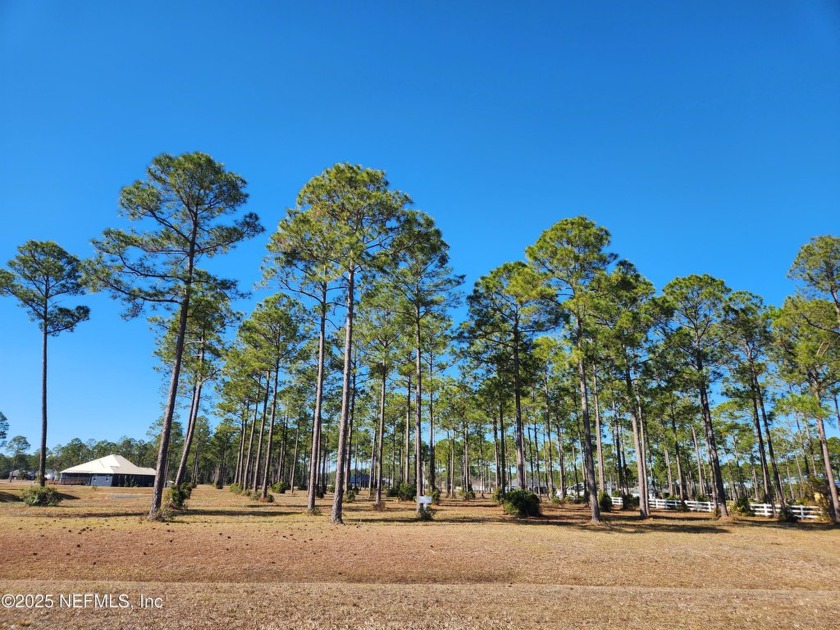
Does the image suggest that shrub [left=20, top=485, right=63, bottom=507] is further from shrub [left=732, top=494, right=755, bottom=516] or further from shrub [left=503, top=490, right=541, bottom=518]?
shrub [left=732, top=494, right=755, bottom=516]

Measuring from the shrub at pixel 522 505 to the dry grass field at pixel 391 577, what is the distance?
5.61 meters

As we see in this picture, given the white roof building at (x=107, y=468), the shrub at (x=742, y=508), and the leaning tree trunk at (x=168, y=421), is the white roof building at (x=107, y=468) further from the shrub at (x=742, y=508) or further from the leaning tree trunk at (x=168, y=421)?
the shrub at (x=742, y=508)

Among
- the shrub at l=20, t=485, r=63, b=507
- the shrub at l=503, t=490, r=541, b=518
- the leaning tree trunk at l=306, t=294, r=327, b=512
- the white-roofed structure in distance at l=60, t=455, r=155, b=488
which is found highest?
the leaning tree trunk at l=306, t=294, r=327, b=512

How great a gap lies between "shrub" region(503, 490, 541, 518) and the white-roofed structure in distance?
5295cm

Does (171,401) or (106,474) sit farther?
(106,474)

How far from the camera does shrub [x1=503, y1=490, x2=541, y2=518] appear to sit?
20.9 m

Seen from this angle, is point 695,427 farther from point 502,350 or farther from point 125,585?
point 125,585

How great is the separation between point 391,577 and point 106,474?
195 ft

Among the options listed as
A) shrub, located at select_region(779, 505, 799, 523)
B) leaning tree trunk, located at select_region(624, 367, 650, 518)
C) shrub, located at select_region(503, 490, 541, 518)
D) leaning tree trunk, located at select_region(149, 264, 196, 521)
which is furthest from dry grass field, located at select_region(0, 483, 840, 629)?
shrub, located at select_region(779, 505, 799, 523)

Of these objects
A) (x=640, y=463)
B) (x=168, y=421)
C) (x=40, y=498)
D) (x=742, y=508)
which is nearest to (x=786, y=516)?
(x=742, y=508)

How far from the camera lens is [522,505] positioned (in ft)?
68.8

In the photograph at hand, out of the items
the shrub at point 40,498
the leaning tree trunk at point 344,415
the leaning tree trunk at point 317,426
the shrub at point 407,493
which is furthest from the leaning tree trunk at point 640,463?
the shrub at point 40,498

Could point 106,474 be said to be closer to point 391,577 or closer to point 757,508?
point 391,577

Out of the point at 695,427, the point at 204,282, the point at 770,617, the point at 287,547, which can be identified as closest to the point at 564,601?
the point at 770,617
